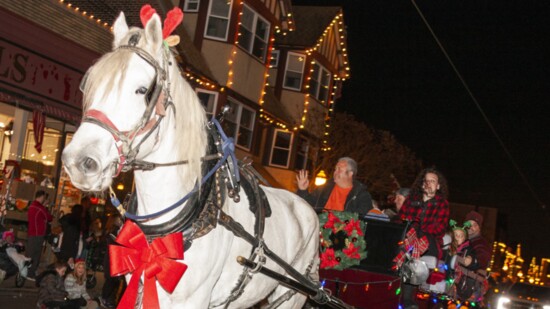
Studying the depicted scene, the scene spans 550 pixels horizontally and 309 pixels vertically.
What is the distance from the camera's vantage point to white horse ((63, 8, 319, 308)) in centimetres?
396

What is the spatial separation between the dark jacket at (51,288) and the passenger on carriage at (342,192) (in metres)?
4.93

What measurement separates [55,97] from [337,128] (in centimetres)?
1820

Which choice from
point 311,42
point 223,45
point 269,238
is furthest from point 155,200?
point 311,42

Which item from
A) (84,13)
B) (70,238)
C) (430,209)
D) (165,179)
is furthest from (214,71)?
(165,179)

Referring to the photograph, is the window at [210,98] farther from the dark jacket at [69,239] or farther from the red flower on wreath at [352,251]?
the red flower on wreath at [352,251]

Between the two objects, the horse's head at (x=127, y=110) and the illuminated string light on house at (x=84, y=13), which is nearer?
the horse's head at (x=127, y=110)

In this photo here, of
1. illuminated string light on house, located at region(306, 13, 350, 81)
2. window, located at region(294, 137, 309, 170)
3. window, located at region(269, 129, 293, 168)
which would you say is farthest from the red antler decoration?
window, located at region(294, 137, 309, 170)

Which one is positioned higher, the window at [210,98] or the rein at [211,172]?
the window at [210,98]

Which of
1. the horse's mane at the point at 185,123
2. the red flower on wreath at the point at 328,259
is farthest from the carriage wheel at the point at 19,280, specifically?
the horse's mane at the point at 185,123

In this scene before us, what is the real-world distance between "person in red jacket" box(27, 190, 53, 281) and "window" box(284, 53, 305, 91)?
18.3 m

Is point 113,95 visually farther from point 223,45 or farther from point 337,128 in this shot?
point 337,128

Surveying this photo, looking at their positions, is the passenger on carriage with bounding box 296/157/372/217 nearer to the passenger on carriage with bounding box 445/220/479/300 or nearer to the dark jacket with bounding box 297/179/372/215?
the dark jacket with bounding box 297/179/372/215

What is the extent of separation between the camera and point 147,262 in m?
4.55

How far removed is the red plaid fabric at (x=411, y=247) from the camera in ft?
23.8
